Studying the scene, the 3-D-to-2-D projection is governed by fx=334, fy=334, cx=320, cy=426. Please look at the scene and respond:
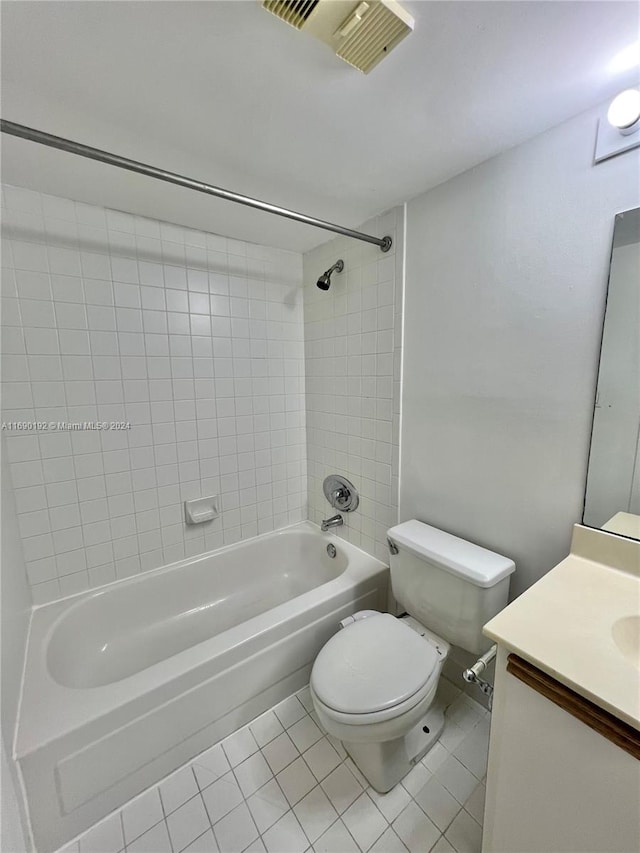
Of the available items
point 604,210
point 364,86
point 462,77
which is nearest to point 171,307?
point 364,86

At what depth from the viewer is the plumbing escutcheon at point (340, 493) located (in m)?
1.90

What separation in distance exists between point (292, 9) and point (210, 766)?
2165mm

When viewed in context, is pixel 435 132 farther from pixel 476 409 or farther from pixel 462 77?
pixel 476 409

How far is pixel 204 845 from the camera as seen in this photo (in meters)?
1.02

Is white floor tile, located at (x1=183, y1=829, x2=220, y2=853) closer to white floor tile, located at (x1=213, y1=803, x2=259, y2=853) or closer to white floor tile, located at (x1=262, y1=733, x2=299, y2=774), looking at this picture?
white floor tile, located at (x1=213, y1=803, x2=259, y2=853)

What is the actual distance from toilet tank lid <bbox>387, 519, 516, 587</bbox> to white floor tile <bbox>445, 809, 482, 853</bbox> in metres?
0.73

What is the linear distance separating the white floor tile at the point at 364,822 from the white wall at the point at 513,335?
0.86 meters

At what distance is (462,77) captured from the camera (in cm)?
83

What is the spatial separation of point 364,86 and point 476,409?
1.03m

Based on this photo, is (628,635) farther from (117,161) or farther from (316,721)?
(117,161)

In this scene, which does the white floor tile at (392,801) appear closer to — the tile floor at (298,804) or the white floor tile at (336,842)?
the tile floor at (298,804)

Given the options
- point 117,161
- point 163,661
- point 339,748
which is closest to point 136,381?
point 117,161

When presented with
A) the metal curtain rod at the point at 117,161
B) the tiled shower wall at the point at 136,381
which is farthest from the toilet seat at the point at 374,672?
the metal curtain rod at the point at 117,161

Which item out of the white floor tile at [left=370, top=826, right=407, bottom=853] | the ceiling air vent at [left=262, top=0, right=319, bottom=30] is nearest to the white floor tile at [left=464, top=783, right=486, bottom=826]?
the white floor tile at [left=370, top=826, right=407, bottom=853]
